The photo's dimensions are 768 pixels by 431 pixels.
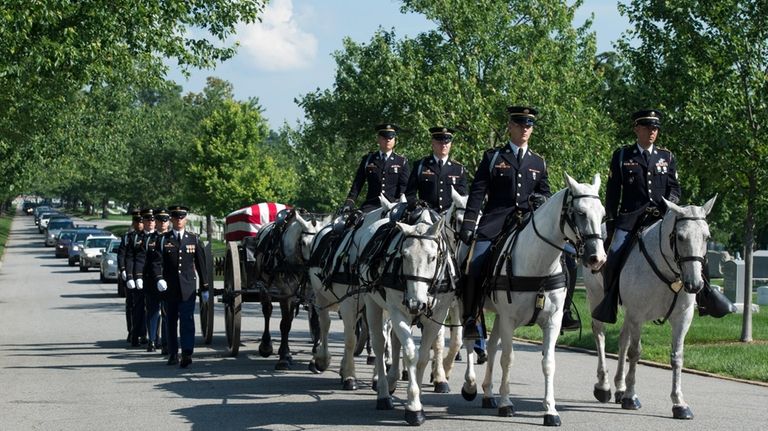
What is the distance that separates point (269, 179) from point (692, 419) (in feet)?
190

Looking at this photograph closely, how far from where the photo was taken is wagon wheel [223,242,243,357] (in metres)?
16.8

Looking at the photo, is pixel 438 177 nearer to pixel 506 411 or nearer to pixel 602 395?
pixel 602 395

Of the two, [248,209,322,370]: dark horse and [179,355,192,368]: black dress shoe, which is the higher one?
[248,209,322,370]: dark horse

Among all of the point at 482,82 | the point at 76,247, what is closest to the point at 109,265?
the point at 76,247

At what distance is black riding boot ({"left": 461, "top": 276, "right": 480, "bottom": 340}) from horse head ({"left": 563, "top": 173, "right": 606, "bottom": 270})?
136cm

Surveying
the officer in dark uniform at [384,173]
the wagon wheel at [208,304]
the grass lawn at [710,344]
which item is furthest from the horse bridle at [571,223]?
the wagon wheel at [208,304]

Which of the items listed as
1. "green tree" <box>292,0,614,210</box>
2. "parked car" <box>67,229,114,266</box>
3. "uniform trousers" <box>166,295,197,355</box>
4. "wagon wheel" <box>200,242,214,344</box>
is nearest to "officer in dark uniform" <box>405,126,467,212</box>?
"uniform trousers" <box>166,295,197,355</box>

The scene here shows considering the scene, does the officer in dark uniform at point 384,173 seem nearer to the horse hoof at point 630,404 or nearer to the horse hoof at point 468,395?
the horse hoof at point 468,395

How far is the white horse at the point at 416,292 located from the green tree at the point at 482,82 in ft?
52.7

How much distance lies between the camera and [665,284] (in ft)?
36.5

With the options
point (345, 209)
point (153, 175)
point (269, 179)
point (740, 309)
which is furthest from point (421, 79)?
point (153, 175)

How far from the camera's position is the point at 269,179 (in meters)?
67.7

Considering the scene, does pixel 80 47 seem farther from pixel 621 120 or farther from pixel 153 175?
pixel 153 175

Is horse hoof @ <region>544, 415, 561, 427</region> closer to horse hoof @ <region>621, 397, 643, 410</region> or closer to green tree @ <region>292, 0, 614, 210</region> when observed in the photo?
horse hoof @ <region>621, 397, 643, 410</region>
